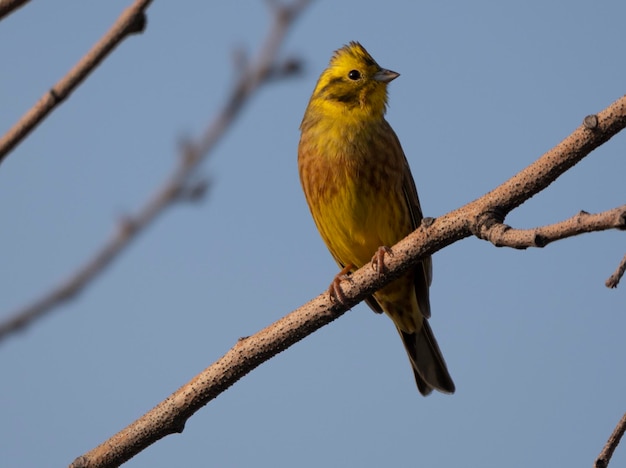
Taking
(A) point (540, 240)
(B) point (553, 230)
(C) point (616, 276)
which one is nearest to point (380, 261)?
(A) point (540, 240)

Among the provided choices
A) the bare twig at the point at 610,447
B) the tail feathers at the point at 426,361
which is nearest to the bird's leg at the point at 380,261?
the bare twig at the point at 610,447

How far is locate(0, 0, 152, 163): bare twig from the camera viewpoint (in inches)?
63.9

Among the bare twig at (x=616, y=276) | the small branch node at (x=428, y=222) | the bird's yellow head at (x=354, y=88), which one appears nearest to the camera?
the bare twig at (x=616, y=276)

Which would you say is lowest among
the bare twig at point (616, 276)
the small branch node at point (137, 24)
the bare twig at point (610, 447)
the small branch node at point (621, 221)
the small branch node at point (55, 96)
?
the bare twig at point (610, 447)

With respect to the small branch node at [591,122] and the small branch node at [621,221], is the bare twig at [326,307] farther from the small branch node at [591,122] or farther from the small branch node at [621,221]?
the small branch node at [621,221]

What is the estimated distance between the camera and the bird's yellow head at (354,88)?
22.3 ft

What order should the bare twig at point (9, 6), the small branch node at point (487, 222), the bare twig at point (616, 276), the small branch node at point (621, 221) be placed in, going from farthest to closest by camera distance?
the small branch node at point (487, 222) < the bare twig at point (616, 276) < the small branch node at point (621, 221) < the bare twig at point (9, 6)

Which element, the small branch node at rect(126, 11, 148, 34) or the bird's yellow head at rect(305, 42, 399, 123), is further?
the bird's yellow head at rect(305, 42, 399, 123)

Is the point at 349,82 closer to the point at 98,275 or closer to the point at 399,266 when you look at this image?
the point at 399,266

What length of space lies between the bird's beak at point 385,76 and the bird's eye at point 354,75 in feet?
0.41

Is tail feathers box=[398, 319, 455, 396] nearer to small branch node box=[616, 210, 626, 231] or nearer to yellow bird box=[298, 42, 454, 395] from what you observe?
yellow bird box=[298, 42, 454, 395]

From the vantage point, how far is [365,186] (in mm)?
6234

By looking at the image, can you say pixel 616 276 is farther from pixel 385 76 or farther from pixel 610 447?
pixel 385 76

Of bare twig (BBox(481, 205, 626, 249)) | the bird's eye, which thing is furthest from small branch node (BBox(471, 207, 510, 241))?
the bird's eye
